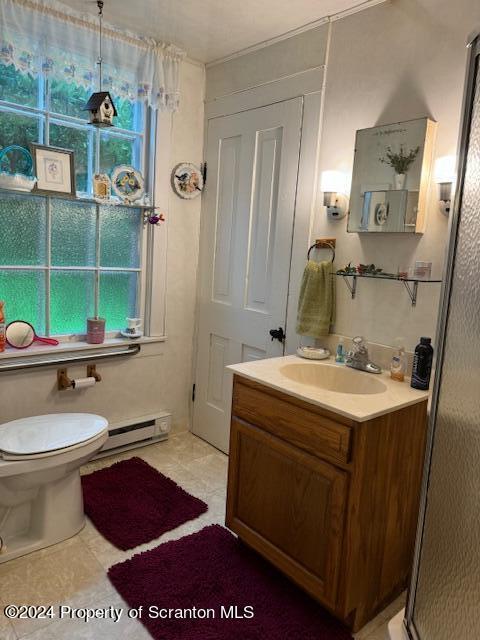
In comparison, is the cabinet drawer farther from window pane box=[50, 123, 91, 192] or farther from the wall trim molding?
the wall trim molding

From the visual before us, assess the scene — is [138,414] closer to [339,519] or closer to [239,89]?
[339,519]

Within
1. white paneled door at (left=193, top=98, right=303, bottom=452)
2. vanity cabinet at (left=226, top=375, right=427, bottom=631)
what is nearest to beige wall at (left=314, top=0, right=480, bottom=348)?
white paneled door at (left=193, top=98, right=303, bottom=452)

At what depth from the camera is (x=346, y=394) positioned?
5.60 ft

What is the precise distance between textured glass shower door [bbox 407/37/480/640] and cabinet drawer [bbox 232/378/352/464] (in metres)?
0.43

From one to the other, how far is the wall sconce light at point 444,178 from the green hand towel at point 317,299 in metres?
0.59

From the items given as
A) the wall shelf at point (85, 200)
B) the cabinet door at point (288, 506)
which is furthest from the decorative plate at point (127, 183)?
the cabinet door at point (288, 506)

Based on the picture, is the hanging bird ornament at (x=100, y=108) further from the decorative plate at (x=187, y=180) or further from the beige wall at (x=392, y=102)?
the beige wall at (x=392, y=102)

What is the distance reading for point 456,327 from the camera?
3.36ft

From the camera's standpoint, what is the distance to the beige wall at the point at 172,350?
270 centimetres

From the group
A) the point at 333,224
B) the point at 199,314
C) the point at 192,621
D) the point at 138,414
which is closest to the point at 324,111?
the point at 333,224

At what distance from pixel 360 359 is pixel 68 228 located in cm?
169

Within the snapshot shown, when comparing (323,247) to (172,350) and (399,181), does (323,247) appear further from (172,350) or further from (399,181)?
(172,350)

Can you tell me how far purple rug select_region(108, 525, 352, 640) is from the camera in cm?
161

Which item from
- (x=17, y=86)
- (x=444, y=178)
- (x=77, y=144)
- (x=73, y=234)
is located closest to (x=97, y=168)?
(x=77, y=144)
